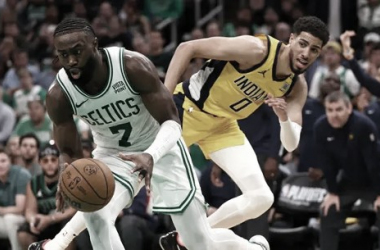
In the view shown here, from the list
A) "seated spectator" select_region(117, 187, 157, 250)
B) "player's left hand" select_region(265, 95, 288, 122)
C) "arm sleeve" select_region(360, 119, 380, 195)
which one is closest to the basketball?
"player's left hand" select_region(265, 95, 288, 122)

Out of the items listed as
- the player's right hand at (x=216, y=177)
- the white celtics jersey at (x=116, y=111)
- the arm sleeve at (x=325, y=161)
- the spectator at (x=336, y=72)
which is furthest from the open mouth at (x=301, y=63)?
the spectator at (x=336, y=72)

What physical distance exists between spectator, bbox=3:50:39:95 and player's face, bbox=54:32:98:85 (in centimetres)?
688

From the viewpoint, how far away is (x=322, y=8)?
13.8 meters

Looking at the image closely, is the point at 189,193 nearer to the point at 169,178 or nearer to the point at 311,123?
the point at 169,178

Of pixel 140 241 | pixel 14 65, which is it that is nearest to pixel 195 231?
pixel 140 241

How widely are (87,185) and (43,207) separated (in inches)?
145

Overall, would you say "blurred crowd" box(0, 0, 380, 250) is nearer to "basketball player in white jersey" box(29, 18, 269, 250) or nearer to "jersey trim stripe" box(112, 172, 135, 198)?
"basketball player in white jersey" box(29, 18, 269, 250)

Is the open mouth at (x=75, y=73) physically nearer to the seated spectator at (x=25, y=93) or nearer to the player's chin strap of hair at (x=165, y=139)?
the player's chin strap of hair at (x=165, y=139)

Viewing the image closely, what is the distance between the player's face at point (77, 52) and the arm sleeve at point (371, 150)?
3517mm

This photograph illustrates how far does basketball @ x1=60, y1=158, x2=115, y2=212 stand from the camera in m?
5.76

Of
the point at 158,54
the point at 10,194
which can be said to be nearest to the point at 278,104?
the point at 10,194

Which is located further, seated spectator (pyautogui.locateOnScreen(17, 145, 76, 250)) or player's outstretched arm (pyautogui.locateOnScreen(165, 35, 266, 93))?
seated spectator (pyautogui.locateOnScreen(17, 145, 76, 250))

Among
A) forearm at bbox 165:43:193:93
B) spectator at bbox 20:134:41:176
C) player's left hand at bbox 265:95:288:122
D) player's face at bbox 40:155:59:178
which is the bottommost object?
spectator at bbox 20:134:41:176

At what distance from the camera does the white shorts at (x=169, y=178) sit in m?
6.26
